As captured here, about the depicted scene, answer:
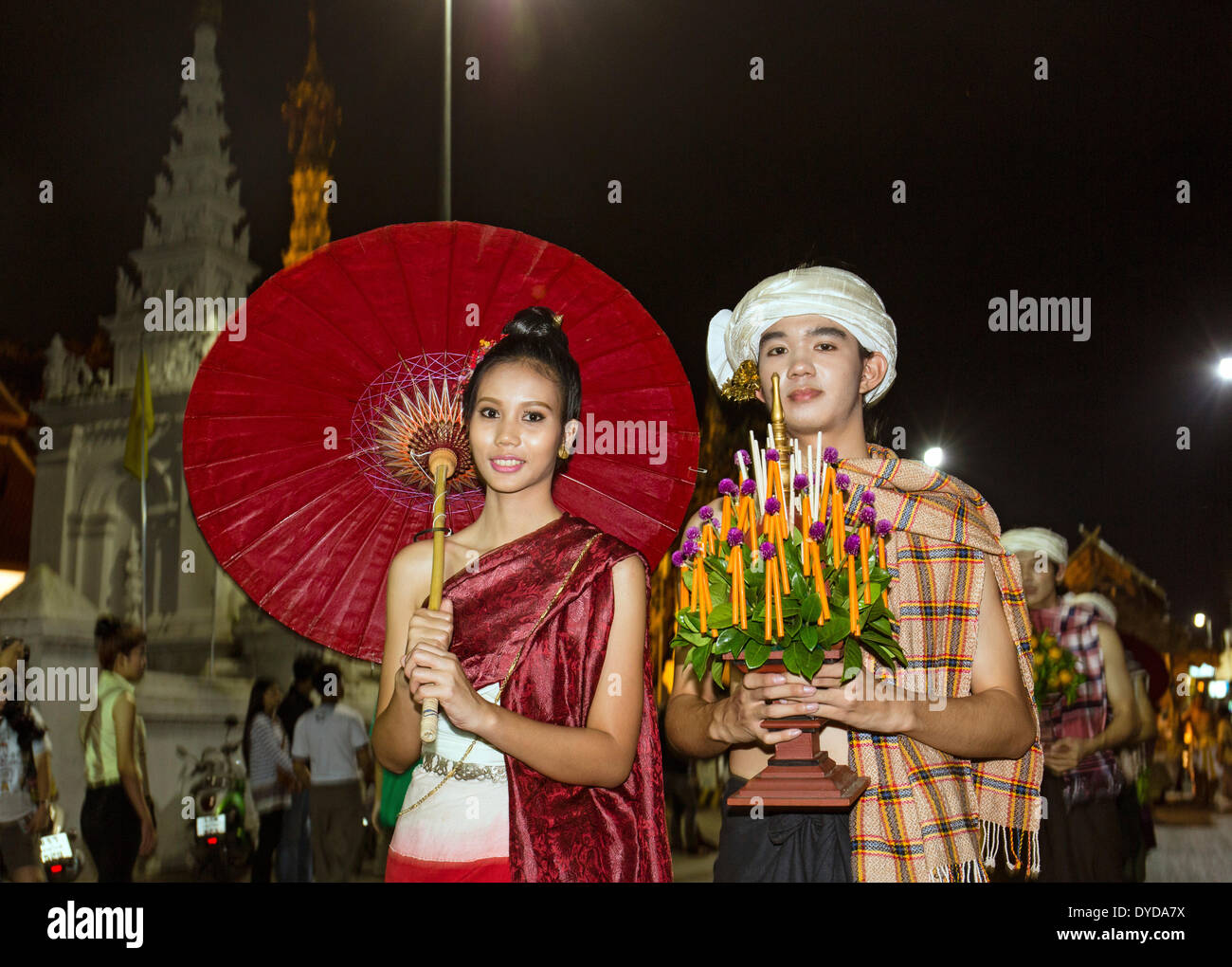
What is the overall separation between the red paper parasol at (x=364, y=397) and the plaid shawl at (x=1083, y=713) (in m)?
3.46

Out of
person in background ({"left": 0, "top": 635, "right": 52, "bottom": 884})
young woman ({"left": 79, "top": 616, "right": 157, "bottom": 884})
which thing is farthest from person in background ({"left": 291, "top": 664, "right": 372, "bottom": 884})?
person in background ({"left": 0, "top": 635, "right": 52, "bottom": 884})

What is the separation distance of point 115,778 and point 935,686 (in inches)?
186

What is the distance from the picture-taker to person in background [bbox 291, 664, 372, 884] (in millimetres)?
7375

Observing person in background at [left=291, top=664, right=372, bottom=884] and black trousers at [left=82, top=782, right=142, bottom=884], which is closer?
black trousers at [left=82, top=782, right=142, bottom=884]

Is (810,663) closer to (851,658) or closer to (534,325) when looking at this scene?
(851,658)

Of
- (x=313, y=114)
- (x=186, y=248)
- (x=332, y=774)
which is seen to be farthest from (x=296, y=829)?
(x=186, y=248)

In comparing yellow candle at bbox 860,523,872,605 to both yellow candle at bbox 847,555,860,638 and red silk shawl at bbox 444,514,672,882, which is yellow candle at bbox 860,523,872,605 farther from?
red silk shawl at bbox 444,514,672,882

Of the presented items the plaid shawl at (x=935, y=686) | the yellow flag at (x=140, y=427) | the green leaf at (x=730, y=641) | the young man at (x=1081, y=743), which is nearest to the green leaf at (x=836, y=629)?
the green leaf at (x=730, y=641)

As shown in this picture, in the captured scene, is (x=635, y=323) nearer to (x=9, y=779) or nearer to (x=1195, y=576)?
(x=9, y=779)

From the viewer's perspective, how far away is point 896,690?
2439 mm

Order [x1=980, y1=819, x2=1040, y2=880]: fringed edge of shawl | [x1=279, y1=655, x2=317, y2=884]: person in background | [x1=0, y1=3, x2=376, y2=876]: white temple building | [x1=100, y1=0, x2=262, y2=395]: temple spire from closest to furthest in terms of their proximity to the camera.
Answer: [x1=980, y1=819, x2=1040, y2=880]: fringed edge of shawl < [x1=279, y1=655, x2=317, y2=884]: person in background < [x1=0, y1=3, x2=376, y2=876]: white temple building < [x1=100, y1=0, x2=262, y2=395]: temple spire

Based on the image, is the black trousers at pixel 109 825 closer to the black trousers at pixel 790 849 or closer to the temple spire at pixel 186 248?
the black trousers at pixel 790 849

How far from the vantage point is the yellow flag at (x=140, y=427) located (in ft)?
40.3

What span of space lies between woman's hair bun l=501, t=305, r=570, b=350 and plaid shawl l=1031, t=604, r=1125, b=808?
3767mm
